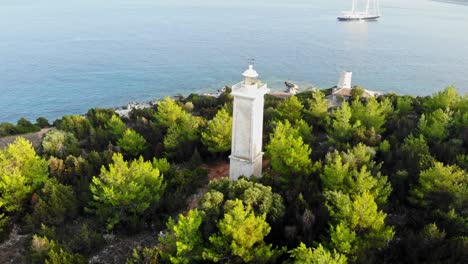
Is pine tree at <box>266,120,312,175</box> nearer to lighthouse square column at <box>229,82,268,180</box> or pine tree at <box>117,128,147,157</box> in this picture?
lighthouse square column at <box>229,82,268,180</box>

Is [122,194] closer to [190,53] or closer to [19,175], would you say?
[19,175]

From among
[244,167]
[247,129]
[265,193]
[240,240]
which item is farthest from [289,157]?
[240,240]

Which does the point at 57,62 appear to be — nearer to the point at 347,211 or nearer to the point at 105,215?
the point at 105,215

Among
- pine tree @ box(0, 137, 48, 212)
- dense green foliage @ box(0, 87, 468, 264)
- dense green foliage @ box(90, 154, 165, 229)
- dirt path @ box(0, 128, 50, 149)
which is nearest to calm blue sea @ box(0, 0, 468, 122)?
dirt path @ box(0, 128, 50, 149)

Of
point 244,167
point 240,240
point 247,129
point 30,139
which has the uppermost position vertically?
point 247,129

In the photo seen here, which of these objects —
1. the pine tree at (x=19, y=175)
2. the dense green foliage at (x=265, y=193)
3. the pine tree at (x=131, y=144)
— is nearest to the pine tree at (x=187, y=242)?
the dense green foliage at (x=265, y=193)
